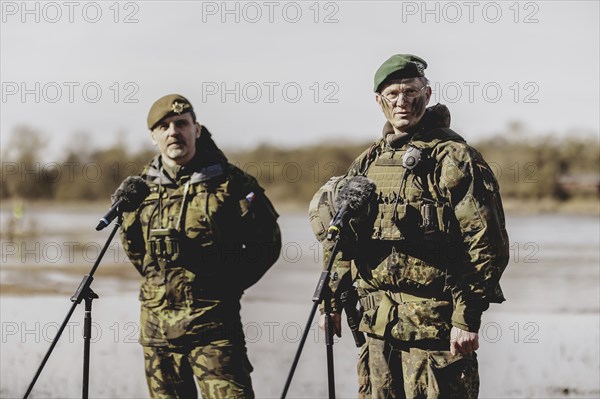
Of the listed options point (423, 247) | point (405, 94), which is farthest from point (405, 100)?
point (423, 247)

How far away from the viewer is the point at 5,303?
1564 cm

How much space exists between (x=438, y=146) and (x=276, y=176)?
67.5 feet

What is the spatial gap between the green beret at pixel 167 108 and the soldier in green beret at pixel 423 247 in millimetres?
1160

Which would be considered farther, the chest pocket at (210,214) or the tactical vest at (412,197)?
the chest pocket at (210,214)

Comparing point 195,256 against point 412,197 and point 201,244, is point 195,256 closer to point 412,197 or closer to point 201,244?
point 201,244

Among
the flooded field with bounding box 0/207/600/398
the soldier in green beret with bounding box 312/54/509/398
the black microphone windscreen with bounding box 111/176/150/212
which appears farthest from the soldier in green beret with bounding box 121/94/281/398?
the flooded field with bounding box 0/207/600/398

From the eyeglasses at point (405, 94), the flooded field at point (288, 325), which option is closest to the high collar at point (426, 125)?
the eyeglasses at point (405, 94)

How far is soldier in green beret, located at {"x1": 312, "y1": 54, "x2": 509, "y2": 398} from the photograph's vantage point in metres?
5.79

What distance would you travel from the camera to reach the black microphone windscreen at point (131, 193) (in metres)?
6.61

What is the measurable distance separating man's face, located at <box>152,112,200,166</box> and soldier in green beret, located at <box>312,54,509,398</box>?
110cm

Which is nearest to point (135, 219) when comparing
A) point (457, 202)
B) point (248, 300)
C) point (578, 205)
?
point (457, 202)

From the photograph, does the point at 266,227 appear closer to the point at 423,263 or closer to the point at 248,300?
the point at 423,263

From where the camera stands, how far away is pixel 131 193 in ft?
21.9

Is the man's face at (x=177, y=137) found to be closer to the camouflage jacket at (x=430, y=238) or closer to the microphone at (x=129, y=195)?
the microphone at (x=129, y=195)
